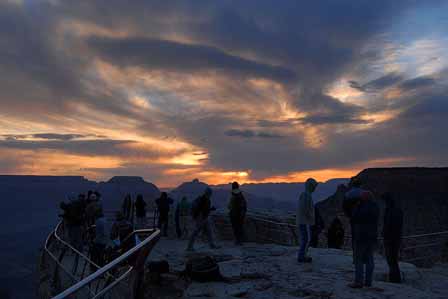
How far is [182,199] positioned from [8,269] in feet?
379

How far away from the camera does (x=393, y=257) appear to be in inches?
321

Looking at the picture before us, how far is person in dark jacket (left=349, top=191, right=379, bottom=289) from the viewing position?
7.05 metres

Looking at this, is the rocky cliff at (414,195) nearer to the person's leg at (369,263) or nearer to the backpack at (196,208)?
the backpack at (196,208)


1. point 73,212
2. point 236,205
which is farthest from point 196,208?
point 73,212

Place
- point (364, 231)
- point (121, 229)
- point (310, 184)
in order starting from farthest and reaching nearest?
point (310, 184) → point (121, 229) → point (364, 231)

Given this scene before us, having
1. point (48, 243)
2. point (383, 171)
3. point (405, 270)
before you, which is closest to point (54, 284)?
point (48, 243)

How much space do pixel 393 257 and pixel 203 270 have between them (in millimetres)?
3801

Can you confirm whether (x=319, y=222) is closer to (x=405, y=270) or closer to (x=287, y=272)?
(x=405, y=270)

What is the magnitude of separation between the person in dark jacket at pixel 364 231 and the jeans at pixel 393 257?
123 cm

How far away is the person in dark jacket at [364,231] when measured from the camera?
705cm

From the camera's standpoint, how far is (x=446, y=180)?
6569 centimetres

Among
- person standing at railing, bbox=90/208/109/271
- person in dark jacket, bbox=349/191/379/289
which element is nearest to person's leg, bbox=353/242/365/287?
person in dark jacket, bbox=349/191/379/289

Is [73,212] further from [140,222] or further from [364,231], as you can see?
[364,231]

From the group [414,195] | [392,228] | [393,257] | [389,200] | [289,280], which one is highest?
[414,195]
